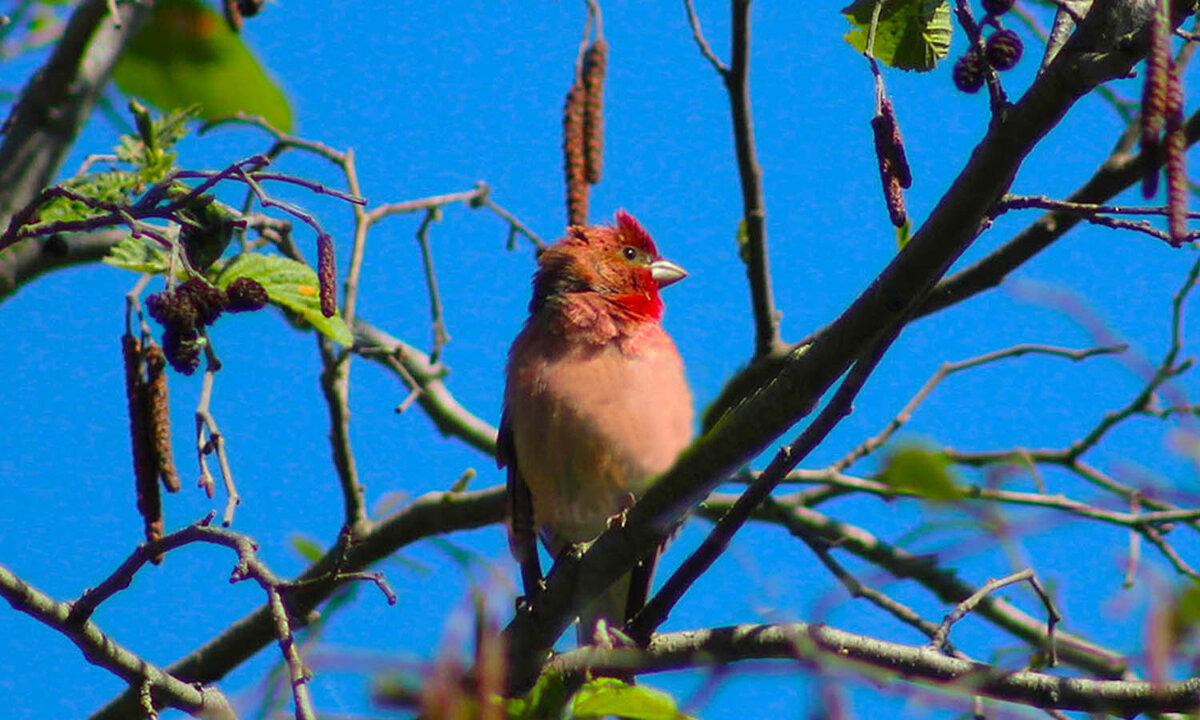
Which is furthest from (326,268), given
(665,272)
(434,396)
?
(665,272)

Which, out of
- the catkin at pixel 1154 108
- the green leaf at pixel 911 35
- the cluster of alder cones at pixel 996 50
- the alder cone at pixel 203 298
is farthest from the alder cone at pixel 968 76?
the alder cone at pixel 203 298

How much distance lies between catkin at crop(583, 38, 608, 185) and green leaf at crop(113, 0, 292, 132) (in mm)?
1167

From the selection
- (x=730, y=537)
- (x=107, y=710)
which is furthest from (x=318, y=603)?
(x=730, y=537)

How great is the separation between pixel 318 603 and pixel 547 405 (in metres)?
1.21

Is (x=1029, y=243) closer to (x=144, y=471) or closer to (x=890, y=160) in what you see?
(x=890, y=160)

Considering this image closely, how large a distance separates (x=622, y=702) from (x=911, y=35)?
1537mm

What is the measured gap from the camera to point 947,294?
5.42 metres

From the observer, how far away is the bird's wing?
5.79 m

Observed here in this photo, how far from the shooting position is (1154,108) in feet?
5.95

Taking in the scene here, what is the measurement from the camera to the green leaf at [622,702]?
8.73 ft

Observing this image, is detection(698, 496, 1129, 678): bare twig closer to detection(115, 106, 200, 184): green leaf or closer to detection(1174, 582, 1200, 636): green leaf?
detection(115, 106, 200, 184): green leaf

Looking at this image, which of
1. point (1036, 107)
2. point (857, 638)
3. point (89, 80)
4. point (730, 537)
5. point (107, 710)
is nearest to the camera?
point (1036, 107)

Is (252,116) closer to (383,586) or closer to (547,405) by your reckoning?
(547,405)

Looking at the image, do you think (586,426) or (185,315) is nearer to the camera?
(185,315)
